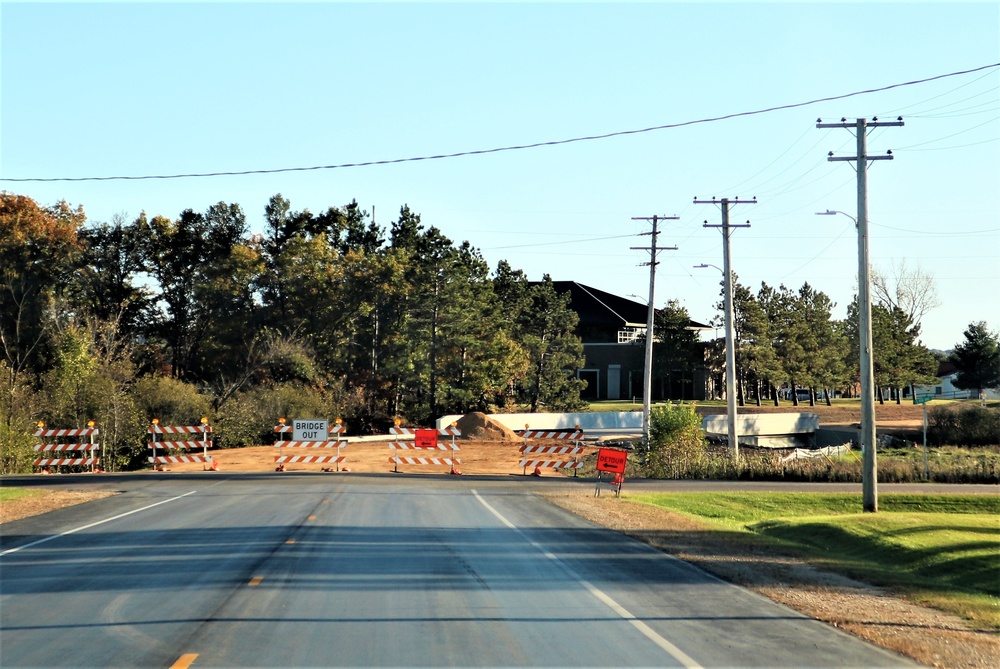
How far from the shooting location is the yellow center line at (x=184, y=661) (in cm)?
798

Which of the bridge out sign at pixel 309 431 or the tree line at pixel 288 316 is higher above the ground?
the tree line at pixel 288 316

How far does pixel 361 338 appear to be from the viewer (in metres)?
62.3

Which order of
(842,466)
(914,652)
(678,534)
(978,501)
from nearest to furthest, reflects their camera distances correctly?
(914,652) → (678,534) → (978,501) → (842,466)

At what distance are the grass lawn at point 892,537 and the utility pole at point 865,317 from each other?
175 cm

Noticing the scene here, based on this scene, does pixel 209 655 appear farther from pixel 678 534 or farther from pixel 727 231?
pixel 727 231

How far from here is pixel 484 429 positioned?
55.1m

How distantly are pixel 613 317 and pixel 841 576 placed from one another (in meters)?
75.0

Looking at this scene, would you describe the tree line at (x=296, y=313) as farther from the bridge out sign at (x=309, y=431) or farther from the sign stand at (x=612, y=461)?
the sign stand at (x=612, y=461)

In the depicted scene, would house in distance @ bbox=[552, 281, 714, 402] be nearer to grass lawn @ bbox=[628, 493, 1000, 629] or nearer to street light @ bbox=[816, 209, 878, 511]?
grass lawn @ bbox=[628, 493, 1000, 629]

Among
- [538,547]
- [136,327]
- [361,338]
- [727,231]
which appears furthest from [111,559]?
[136,327]

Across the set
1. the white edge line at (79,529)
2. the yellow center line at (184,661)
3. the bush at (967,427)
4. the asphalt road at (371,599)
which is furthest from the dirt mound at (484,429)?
the yellow center line at (184,661)

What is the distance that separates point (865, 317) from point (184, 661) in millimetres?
22273

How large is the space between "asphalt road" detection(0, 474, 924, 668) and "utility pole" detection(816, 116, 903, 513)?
9816mm

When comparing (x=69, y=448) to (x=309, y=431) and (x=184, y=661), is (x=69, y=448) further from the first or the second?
(x=184, y=661)
